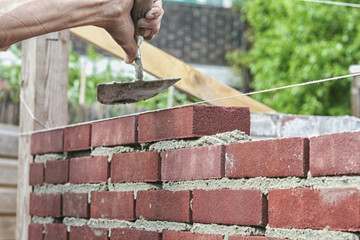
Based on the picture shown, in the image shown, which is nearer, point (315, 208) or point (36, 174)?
point (315, 208)

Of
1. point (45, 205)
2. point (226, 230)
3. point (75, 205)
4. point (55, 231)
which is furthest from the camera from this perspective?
point (45, 205)

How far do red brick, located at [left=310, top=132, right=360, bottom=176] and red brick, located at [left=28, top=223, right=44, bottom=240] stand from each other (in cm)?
158

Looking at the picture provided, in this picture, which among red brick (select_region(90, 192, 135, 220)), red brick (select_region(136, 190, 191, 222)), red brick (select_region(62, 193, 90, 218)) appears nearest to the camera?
red brick (select_region(136, 190, 191, 222))

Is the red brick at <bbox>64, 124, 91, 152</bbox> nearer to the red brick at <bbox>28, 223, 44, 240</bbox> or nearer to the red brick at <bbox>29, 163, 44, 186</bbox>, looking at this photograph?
the red brick at <bbox>29, 163, 44, 186</bbox>

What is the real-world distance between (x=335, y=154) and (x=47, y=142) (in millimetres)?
1655

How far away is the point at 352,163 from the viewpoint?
1.43 meters

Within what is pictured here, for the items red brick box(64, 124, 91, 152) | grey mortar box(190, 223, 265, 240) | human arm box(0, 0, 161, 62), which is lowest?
grey mortar box(190, 223, 265, 240)

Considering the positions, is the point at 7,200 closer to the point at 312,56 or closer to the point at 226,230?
the point at 226,230

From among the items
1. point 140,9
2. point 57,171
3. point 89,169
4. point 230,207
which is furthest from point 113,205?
point 140,9

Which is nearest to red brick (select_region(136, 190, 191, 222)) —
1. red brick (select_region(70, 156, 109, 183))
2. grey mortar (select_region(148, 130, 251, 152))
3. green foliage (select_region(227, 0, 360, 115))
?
grey mortar (select_region(148, 130, 251, 152))

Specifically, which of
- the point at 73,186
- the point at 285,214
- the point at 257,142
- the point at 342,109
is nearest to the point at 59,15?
the point at 257,142

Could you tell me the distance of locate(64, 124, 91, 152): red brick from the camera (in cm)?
250

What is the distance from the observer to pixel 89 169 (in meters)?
2.45

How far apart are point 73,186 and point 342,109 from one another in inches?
371
